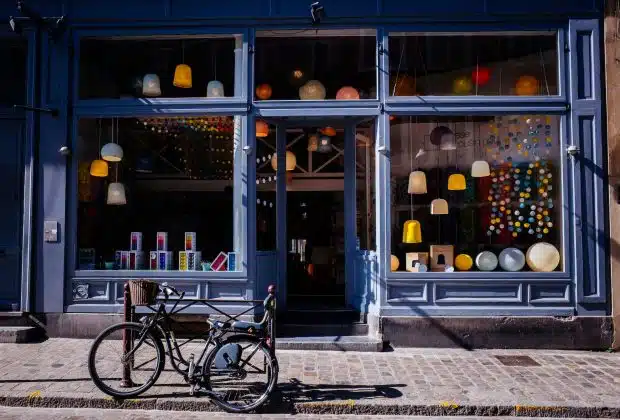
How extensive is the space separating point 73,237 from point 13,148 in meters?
1.87

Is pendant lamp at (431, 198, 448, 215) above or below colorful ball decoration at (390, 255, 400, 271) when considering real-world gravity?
above

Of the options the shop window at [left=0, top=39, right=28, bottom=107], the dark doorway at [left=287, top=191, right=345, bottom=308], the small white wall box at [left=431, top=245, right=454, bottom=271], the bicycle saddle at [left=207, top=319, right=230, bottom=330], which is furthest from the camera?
the dark doorway at [left=287, top=191, right=345, bottom=308]

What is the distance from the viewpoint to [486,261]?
8.26 metres

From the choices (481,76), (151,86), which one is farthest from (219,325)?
(481,76)

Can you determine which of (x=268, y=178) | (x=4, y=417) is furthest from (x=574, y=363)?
(x=4, y=417)

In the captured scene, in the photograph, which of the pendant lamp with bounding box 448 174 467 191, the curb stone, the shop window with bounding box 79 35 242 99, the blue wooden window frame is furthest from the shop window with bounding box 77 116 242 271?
the pendant lamp with bounding box 448 174 467 191

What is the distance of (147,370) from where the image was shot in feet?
20.0

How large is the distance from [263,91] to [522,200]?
4.39 meters

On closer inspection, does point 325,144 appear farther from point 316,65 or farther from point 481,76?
point 481,76

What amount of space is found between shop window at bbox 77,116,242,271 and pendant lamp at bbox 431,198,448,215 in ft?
10.4

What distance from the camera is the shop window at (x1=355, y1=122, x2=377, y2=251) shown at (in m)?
8.59

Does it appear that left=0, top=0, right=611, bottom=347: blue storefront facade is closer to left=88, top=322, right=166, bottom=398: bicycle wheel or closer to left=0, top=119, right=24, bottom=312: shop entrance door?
left=0, top=119, right=24, bottom=312: shop entrance door

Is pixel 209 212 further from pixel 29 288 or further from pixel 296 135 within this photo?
pixel 29 288

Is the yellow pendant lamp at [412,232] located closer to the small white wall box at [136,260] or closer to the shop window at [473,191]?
the shop window at [473,191]
